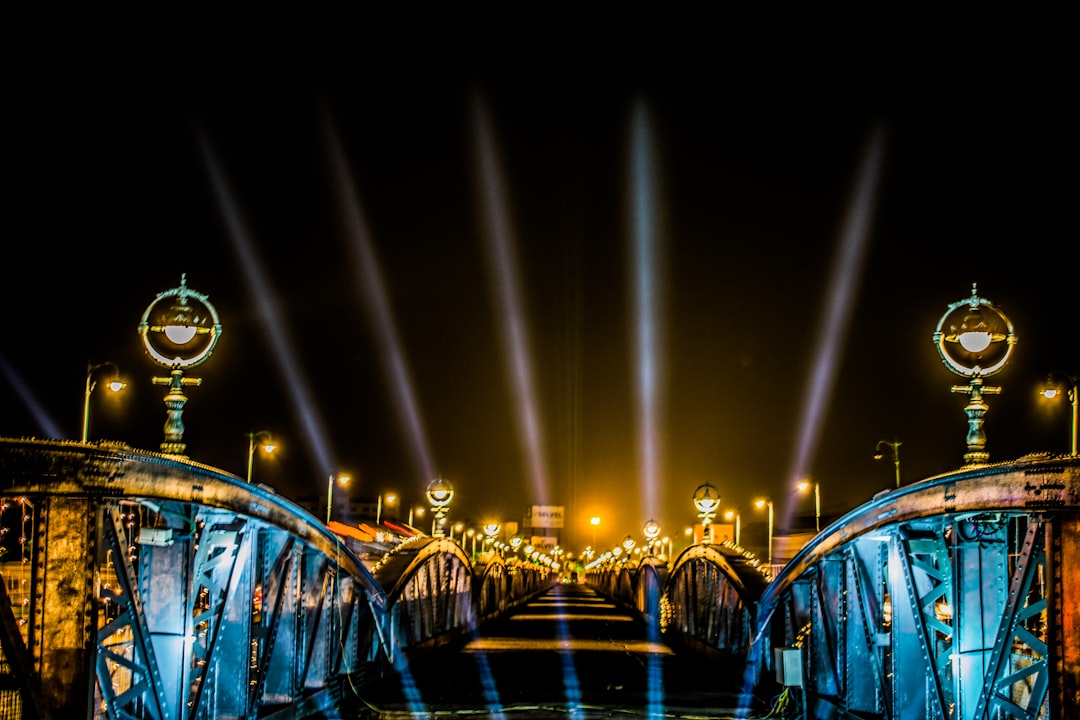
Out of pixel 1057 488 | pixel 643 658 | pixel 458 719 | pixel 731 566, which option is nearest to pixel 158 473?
pixel 1057 488

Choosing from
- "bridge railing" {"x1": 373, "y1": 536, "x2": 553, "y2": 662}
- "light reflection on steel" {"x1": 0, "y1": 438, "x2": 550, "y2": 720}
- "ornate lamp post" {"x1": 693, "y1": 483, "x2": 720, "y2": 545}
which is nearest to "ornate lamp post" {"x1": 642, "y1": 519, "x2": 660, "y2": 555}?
"bridge railing" {"x1": 373, "y1": 536, "x2": 553, "y2": 662}

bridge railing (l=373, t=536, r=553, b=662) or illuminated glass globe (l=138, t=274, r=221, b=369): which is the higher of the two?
illuminated glass globe (l=138, t=274, r=221, b=369)

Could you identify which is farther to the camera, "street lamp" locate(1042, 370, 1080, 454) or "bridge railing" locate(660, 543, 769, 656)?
"street lamp" locate(1042, 370, 1080, 454)

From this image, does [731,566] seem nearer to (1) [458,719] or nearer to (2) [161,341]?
(1) [458,719]

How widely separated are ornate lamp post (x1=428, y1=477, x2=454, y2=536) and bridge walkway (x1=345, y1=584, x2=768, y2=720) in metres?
3.09

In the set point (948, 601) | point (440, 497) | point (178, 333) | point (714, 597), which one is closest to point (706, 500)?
point (714, 597)

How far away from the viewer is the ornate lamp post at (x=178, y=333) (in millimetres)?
11781

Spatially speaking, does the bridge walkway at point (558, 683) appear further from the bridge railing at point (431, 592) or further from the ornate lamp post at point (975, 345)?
the ornate lamp post at point (975, 345)

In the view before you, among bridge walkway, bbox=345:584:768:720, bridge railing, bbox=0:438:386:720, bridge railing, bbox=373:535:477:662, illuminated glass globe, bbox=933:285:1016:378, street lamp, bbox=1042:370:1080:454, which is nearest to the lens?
bridge railing, bbox=0:438:386:720

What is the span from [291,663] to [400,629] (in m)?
9.14

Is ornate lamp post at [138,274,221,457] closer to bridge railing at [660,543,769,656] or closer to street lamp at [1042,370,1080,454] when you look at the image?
bridge railing at [660,543,769,656]

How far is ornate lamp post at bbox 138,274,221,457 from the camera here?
38.7ft

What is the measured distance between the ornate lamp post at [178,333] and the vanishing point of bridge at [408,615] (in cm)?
99

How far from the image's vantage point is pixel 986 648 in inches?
461
